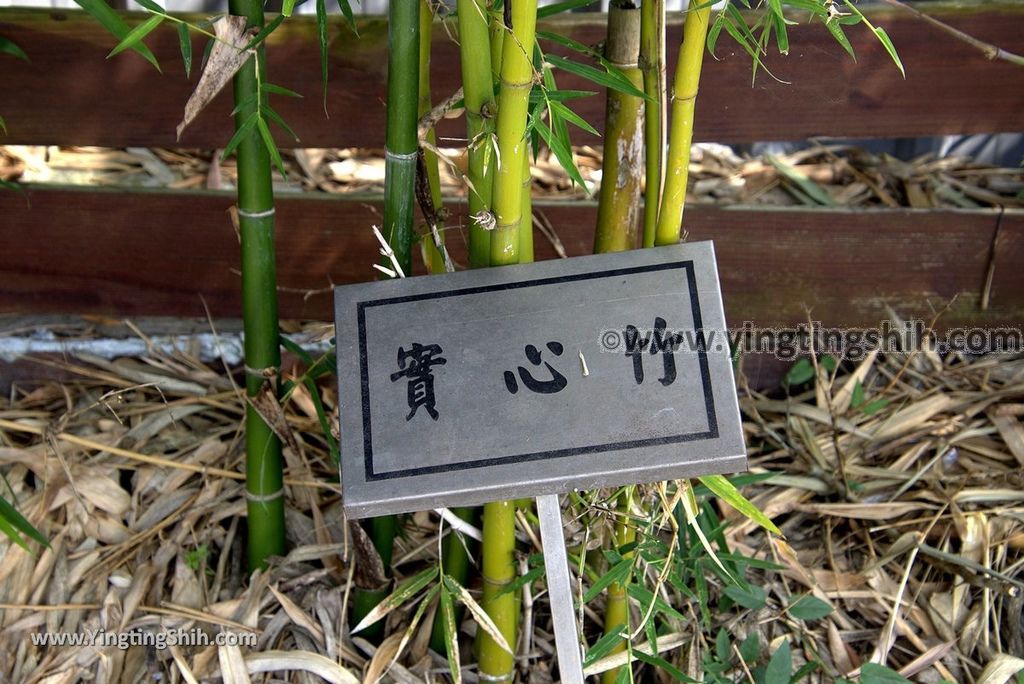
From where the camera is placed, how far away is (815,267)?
1454 mm

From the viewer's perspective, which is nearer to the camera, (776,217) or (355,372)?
(355,372)

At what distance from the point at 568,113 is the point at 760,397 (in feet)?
2.65

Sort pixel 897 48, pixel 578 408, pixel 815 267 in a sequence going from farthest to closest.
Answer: pixel 815 267 < pixel 897 48 < pixel 578 408

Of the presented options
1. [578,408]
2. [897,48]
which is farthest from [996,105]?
[578,408]

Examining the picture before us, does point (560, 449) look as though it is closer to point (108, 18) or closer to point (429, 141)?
point (429, 141)

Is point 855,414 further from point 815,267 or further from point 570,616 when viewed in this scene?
point 570,616

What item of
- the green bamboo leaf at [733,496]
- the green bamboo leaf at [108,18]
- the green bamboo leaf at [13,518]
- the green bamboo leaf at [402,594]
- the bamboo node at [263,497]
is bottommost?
the green bamboo leaf at [402,594]

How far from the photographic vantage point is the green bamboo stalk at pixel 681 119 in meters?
0.77

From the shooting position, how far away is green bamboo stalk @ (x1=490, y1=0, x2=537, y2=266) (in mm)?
700

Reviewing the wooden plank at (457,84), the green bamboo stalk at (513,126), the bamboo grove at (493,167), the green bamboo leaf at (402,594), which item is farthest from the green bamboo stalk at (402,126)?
the wooden plank at (457,84)

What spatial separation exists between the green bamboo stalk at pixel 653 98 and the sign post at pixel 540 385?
0.41 feet

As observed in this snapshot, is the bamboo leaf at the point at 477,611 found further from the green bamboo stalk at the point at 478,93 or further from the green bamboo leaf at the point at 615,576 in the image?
the green bamboo stalk at the point at 478,93

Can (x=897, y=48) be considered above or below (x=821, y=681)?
above

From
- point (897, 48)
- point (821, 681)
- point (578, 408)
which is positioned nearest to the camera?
point (578, 408)
